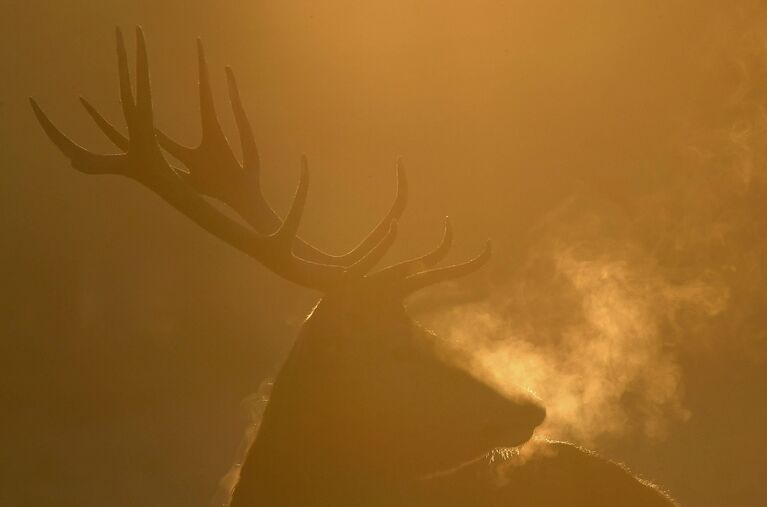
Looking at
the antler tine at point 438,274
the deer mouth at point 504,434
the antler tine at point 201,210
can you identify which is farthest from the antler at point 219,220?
the deer mouth at point 504,434

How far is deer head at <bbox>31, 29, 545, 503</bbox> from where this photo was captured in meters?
2.28

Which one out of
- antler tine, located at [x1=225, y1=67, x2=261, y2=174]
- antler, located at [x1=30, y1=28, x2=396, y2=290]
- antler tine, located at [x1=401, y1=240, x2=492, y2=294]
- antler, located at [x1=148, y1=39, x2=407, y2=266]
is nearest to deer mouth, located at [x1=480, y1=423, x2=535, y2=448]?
antler tine, located at [x1=401, y1=240, x2=492, y2=294]

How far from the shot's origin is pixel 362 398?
232cm

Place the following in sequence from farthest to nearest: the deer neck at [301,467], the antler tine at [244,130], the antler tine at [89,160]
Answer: the antler tine at [244,130] < the antler tine at [89,160] < the deer neck at [301,467]

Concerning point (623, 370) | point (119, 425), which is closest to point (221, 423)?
point (119, 425)

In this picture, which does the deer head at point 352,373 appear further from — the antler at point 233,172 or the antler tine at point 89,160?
the antler at point 233,172

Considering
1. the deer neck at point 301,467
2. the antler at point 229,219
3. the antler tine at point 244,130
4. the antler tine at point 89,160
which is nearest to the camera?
the deer neck at point 301,467

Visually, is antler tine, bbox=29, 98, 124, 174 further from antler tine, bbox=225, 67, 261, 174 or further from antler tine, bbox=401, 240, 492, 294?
antler tine, bbox=401, 240, 492, 294

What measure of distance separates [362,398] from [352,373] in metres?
0.07

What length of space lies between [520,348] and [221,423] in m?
3.04

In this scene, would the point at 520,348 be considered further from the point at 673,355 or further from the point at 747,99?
the point at 747,99

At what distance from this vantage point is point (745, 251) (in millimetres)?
6410

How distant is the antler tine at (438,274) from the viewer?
2.47m

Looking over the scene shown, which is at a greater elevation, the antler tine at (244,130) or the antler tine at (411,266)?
the antler tine at (244,130)
